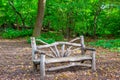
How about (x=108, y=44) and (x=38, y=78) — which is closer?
(x=38, y=78)

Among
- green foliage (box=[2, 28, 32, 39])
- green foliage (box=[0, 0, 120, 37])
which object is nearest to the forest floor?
green foliage (box=[0, 0, 120, 37])

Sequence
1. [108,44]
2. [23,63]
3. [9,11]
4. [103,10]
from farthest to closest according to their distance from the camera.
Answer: [9,11], [103,10], [108,44], [23,63]

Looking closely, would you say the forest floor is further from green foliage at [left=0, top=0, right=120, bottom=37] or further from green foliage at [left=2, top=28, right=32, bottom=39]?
green foliage at [left=2, top=28, right=32, bottom=39]

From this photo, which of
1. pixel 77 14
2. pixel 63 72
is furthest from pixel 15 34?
pixel 63 72

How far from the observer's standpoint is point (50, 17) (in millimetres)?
17719

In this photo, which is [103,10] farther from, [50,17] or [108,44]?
[108,44]

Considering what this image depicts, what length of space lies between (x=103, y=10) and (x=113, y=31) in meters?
1.88

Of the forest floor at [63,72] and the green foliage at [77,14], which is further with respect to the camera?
the green foliage at [77,14]

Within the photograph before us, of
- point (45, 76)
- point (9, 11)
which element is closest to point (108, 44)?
point (45, 76)

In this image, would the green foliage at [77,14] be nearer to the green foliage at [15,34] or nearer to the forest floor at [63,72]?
the green foliage at [15,34]

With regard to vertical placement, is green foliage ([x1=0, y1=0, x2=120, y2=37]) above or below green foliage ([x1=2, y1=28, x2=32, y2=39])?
above

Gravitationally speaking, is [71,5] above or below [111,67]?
above

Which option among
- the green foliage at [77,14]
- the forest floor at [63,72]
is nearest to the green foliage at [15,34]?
the green foliage at [77,14]

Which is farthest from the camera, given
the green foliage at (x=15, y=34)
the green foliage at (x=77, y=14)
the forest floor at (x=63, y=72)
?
the green foliage at (x=15, y=34)
